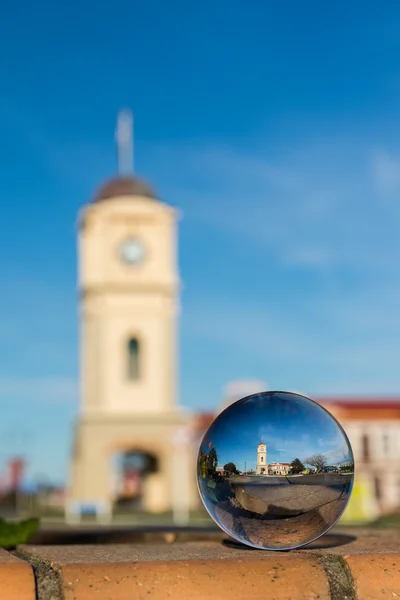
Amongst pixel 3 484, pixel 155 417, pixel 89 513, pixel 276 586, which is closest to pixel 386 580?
pixel 276 586

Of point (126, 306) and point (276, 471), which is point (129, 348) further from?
point (276, 471)

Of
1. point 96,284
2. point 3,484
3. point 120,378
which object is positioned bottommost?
point 3,484

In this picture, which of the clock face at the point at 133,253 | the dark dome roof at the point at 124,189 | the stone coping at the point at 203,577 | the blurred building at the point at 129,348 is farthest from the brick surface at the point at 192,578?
the dark dome roof at the point at 124,189

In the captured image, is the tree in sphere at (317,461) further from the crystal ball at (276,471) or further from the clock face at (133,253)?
the clock face at (133,253)

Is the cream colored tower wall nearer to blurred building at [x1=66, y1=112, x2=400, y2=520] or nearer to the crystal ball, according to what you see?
blurred building at [x1=66, y1=112, x2=400, y2=520]

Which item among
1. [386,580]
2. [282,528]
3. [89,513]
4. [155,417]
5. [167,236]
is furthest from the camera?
[167,236]

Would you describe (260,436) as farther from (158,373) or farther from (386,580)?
(158,373)

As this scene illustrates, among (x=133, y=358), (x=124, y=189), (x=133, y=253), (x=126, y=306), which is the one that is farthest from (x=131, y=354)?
(x=124, y=189)
